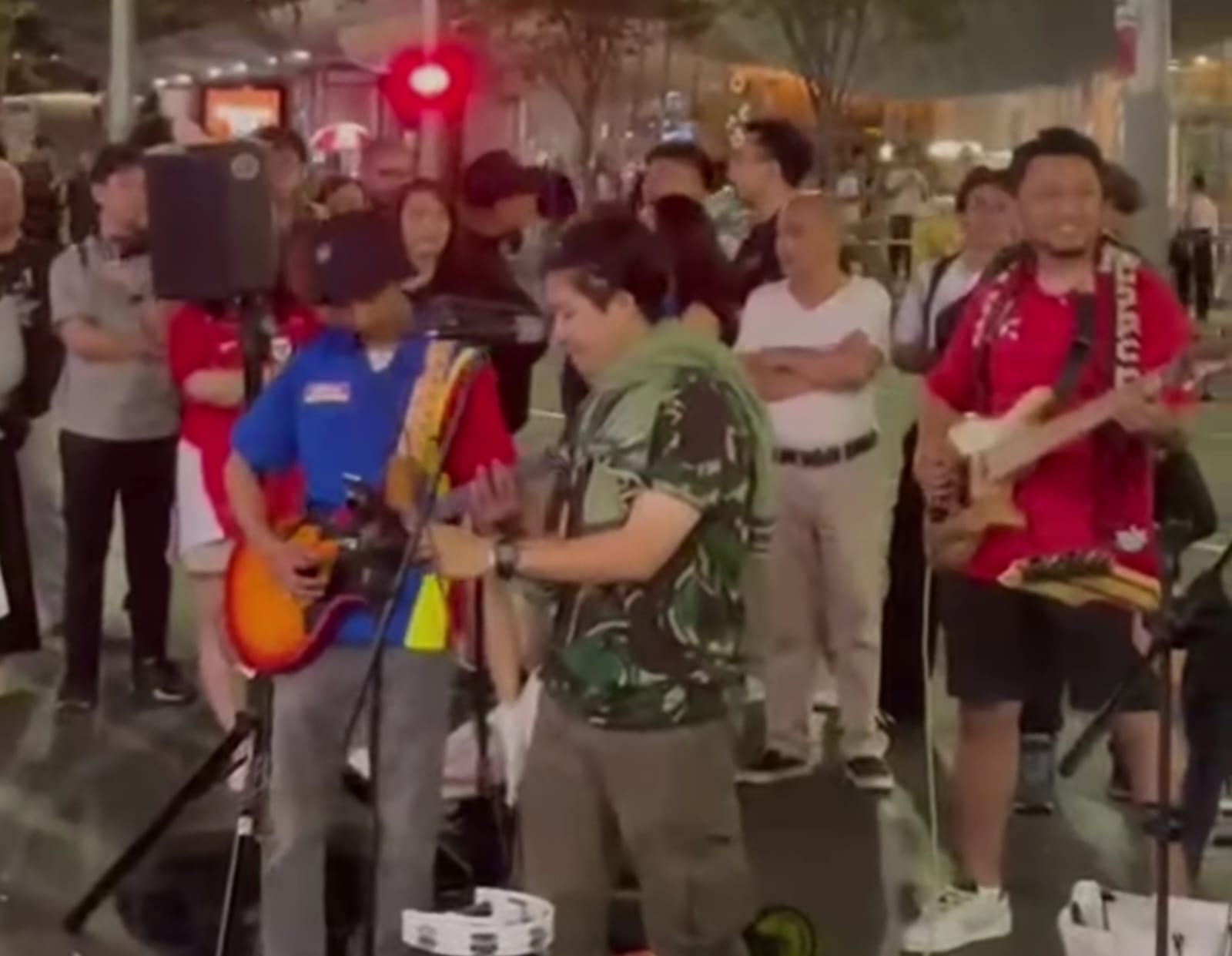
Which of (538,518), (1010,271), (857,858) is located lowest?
(857,858)

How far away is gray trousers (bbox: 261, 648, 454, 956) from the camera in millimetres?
4324

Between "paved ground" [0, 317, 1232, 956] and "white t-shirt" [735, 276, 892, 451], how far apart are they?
62cm

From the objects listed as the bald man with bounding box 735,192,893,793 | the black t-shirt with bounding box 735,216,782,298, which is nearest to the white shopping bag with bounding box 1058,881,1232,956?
the bald man with bounding box 735,192,893,793

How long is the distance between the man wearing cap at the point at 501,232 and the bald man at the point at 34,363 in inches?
52.1

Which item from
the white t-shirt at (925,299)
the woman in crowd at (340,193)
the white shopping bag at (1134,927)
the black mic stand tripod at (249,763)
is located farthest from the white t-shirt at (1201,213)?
the white shopping bag at (1134,927)

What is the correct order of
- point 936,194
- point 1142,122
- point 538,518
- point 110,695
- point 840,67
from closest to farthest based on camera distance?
point 538,518, point 110,695, point 1142,122, point 936,194, point 840,67

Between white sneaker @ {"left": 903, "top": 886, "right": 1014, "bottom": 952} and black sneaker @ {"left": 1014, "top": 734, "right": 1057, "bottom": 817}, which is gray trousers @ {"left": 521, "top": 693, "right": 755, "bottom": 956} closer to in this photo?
white sneaker @ {"left": 903, "top": 886, "right": 1014, "bottom": 952}

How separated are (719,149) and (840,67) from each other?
14.2 m

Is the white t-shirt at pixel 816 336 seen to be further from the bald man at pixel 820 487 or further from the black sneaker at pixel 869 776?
the black sneaker at pixel 869 776

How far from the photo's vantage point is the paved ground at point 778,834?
553cm

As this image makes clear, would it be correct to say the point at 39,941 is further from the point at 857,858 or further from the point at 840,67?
the point at 840,67

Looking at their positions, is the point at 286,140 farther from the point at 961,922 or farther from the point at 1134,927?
the point at 1134,927

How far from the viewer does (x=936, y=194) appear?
2136 centimetres

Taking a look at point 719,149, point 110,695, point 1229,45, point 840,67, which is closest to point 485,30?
point 840,67
